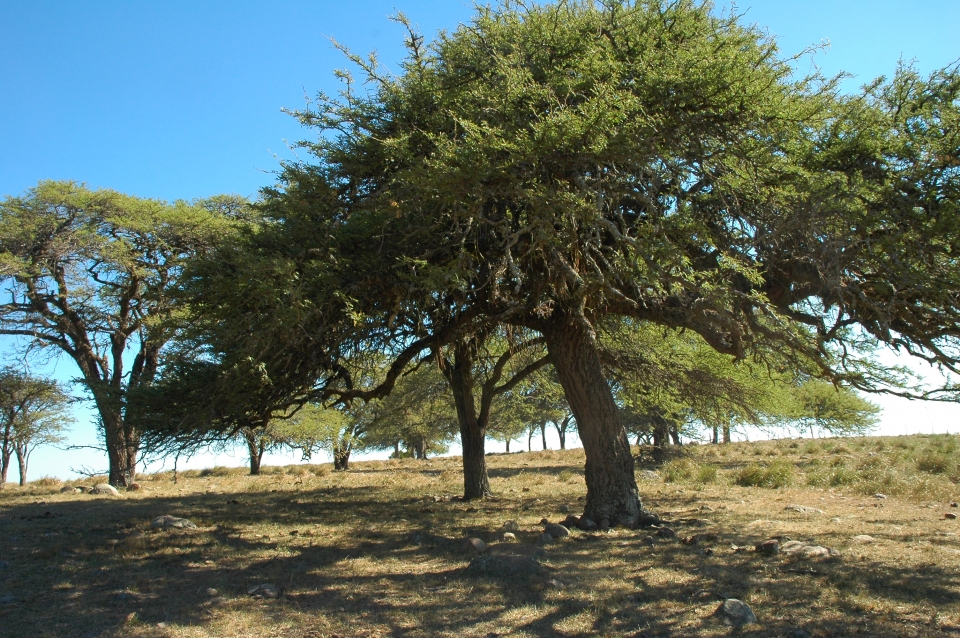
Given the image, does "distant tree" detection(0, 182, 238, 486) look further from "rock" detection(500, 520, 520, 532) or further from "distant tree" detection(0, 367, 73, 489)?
"rock" detection(500, 520, 520, 532)

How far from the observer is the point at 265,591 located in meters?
6.39

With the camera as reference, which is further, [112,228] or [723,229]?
[112,228]

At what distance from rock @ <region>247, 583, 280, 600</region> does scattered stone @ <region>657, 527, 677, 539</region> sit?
517 cm

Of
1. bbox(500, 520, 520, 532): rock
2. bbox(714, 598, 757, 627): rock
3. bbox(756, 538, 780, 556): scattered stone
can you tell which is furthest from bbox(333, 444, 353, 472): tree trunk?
bbox(714, 598, 757, 627): rock

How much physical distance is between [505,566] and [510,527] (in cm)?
310

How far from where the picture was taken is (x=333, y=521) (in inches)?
450

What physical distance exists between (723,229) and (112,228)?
18.1 meters

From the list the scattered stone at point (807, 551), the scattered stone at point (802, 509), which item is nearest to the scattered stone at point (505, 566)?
the scattered stone at point (807, 551)

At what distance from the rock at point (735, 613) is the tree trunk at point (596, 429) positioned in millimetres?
4184

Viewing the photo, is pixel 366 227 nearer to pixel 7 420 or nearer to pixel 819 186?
pixel 819 186

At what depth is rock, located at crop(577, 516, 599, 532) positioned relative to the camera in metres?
9.42

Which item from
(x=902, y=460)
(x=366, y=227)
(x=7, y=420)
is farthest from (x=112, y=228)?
(x=902, y=460)

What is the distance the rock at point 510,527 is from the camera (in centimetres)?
969

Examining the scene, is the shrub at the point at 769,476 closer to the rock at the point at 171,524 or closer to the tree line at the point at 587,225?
the tree line at the point at 587,225
